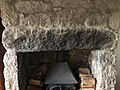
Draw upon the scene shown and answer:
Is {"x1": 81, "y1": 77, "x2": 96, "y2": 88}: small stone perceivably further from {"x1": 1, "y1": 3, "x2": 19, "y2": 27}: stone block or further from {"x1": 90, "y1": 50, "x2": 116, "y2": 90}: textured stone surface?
{"x1": 1, "y1": 3, "x2": 19, "y2": 27}: stone block

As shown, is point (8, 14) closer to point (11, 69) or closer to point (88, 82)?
point (11, 69)

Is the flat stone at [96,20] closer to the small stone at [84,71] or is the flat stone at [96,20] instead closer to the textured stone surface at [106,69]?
the textured stone surface at [106,69]

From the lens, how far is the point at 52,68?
2475mm

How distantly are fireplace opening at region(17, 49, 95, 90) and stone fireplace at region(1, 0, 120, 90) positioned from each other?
0.75ft

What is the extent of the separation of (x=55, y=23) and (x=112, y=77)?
0.75 metres

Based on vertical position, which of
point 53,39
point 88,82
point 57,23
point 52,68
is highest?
point 57,23

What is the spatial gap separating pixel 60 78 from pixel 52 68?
0.49ft

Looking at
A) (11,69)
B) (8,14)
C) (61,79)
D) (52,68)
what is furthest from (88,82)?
(8,14)

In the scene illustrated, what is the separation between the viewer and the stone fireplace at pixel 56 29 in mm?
1969

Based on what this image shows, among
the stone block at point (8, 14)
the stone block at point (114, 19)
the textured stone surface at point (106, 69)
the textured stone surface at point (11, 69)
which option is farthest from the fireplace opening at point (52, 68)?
the stone block at point (114, 19)

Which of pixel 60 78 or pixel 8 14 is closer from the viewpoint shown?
pixel 8 14

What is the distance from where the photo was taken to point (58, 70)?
96.5 inches

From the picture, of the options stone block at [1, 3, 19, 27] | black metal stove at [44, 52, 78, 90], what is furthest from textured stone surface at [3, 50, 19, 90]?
black metal stove at [44, 52, 78, 90]

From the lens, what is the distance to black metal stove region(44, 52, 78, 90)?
2.38 metres
